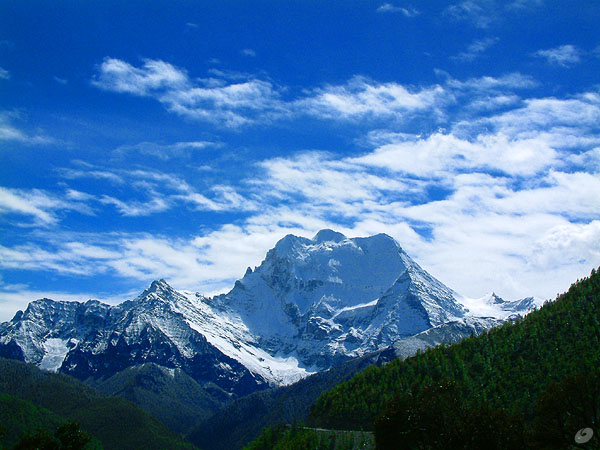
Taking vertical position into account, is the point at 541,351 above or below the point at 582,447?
above

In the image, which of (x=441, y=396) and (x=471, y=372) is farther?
(x=471, y=372)

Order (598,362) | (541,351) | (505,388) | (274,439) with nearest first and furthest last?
(598,362), (505,388), (541,351), (274,439)

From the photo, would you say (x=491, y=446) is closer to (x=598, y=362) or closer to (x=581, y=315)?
(x=598, y=362)

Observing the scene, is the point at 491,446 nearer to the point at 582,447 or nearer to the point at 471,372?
the point at 582,447

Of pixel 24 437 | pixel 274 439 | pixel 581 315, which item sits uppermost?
pixel 581 315

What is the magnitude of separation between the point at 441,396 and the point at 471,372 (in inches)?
3854

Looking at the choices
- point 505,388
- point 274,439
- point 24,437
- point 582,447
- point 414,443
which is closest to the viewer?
point 582,447

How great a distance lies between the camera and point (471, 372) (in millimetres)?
196375

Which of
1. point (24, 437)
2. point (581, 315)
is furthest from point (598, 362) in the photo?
point (24, 437)

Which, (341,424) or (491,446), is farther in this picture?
(341,424)

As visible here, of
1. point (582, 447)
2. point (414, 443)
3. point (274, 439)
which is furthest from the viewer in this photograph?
point (274, 439)

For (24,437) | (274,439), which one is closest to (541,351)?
(274,439)

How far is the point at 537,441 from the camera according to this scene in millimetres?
90688

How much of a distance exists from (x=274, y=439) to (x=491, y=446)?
122 m
